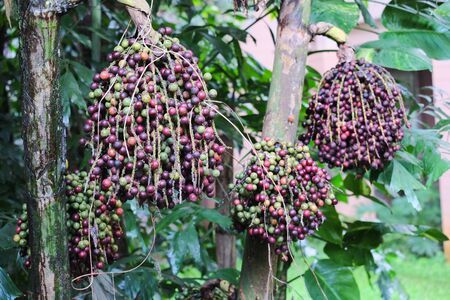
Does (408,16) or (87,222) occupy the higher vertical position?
(408,16)

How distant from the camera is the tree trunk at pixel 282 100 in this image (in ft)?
4.25

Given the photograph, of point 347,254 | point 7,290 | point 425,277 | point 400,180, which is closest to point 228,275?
point 347,254

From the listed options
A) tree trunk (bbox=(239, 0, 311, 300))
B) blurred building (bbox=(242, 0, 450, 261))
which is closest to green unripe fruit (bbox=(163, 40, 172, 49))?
tree trunk (bbox=(239, 0, 311, 300))

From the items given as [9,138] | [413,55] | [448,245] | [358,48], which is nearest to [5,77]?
[9,138]

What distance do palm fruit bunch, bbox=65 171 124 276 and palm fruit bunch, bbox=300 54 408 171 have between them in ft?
1.72

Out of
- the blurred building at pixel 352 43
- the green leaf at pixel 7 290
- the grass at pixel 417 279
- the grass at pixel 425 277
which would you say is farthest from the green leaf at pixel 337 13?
the blurred building at pixel 352 43

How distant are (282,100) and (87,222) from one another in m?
0.47

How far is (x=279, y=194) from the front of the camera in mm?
1155

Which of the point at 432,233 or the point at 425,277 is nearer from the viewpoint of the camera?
the point at 432,233

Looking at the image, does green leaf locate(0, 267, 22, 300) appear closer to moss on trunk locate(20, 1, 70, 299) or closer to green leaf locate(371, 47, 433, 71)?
moss on trunk locate(20, 1, 70, 299)

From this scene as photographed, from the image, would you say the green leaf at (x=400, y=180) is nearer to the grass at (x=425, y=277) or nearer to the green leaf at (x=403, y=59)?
the green leaf at (x=403, y=59)

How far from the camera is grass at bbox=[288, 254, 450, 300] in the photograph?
4.55 meters

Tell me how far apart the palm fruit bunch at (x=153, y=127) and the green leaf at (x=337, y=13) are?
2.49ft

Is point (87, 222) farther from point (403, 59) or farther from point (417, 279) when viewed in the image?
point (417, 279)
